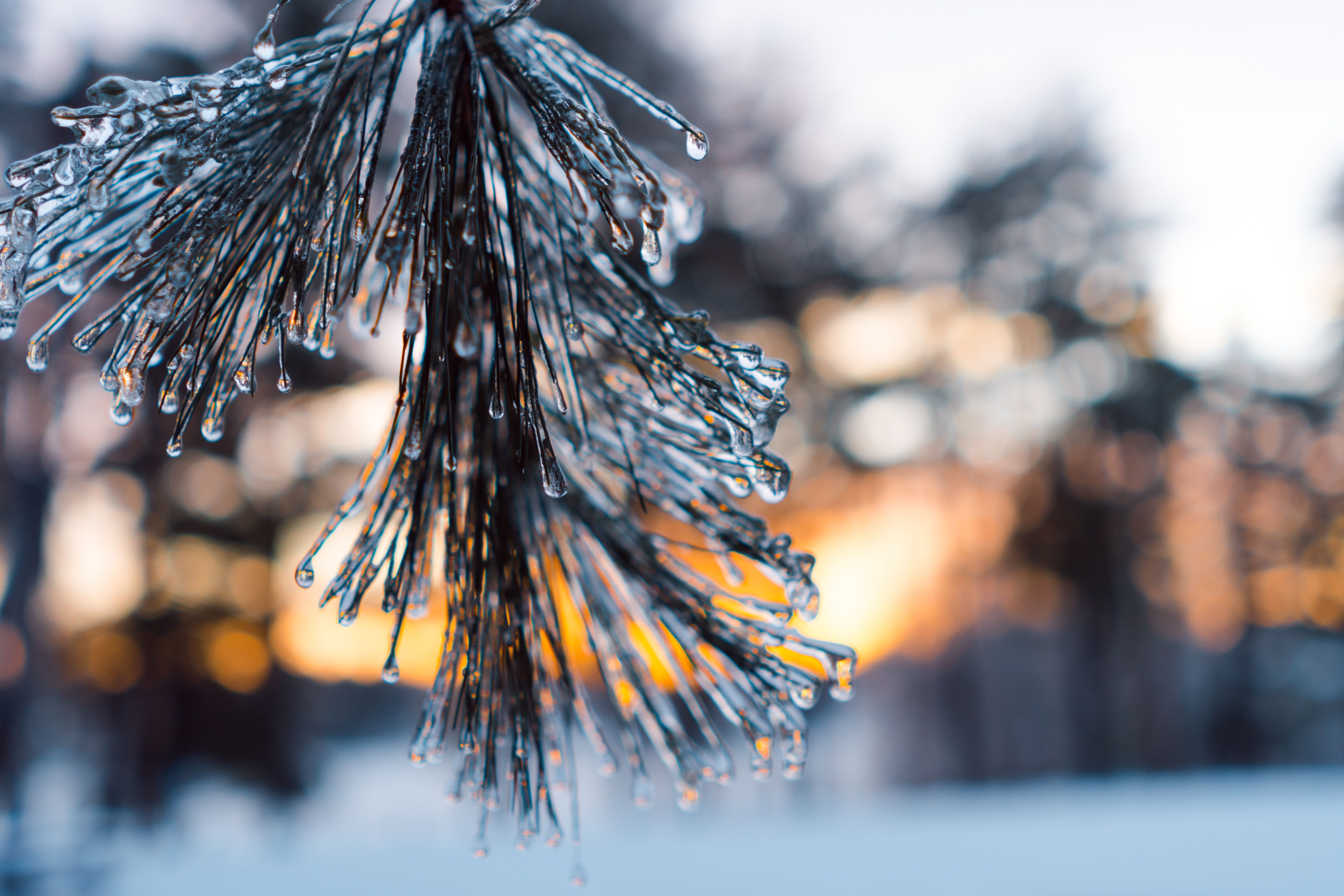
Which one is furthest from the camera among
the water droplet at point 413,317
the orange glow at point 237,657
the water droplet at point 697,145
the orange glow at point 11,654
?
the orange glow at point 237,657

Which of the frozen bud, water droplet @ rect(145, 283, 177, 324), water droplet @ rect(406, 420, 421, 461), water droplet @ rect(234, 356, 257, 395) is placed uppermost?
the frozen bud

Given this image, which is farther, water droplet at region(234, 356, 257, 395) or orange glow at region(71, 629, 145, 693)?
orange glow at region(71, 629, 145, 693)

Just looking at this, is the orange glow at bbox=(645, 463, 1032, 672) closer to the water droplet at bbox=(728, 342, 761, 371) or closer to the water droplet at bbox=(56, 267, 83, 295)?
the water droplet at bbox=(728, 342, 761, 371)

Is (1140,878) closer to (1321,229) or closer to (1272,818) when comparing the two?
(1272,818)

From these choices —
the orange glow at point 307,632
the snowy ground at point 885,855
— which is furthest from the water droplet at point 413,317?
the orange glow at point 307,632

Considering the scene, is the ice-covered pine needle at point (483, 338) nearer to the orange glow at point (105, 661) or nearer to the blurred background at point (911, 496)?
the blurred background at point (911, 496)

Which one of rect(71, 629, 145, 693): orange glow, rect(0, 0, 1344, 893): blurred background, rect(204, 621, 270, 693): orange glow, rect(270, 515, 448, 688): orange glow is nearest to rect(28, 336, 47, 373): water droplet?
rect(0, 0, 1344, 893): blurred background

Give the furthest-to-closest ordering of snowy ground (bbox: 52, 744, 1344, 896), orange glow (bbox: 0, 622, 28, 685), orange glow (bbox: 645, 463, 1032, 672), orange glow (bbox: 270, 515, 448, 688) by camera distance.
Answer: orange glow (bbox: 645, 463, 1032, 672), orange glow (bbox: 270, 515, 448, 688), orange glow (bbox: 0, 622, 28, 685), snowy ground (bbox: 52, 744, 1344, 896)
